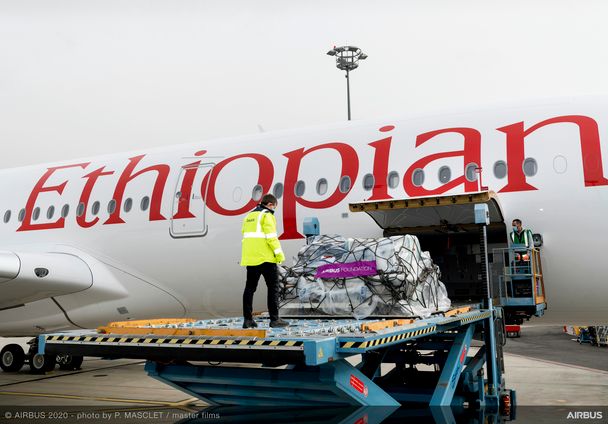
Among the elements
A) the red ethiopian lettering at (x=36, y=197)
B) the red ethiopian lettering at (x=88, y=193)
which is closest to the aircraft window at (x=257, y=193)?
the red ethiopian lettering at (x=88, y=193)

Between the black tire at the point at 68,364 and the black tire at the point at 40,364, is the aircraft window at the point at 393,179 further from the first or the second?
the black tire at the point at 68,364

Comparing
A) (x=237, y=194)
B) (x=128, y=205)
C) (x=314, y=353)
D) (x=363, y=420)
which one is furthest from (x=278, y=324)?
(x=128, y=205)

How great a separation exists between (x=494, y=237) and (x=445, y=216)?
0.98 m

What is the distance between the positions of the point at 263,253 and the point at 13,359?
1274 centimetres

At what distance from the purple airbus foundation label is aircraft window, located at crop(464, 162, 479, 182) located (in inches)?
109

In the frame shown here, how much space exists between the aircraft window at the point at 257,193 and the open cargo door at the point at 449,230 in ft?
6.93

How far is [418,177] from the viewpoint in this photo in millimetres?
9211

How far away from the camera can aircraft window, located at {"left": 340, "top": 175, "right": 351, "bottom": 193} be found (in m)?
9.67

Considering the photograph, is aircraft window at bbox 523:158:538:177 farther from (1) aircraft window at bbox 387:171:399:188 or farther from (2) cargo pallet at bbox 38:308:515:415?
(2) cargo pallet at bbox 38:308:515:415

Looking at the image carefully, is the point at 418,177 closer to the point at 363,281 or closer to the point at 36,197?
the point at 363,281

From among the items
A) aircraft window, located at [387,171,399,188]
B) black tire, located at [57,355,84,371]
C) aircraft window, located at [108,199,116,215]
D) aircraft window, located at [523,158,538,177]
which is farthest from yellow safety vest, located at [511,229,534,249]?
black tire, located at [57,355,84,371]

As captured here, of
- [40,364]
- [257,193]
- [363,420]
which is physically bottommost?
[40,364]

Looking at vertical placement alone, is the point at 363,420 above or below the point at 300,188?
below

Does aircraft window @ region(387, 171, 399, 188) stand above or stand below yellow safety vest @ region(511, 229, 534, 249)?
above
